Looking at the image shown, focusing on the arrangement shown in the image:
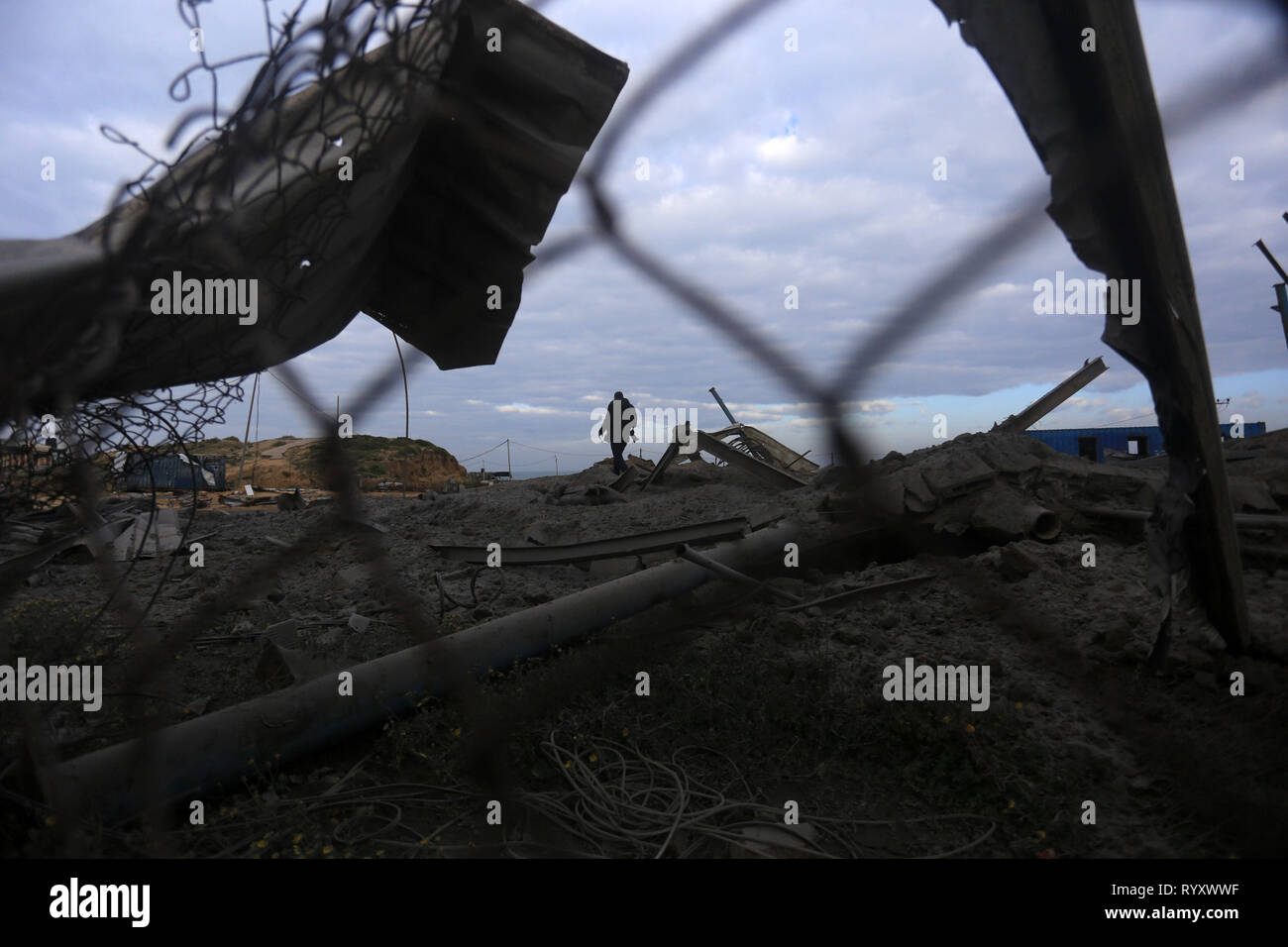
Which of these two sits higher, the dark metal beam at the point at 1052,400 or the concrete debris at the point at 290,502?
the dark metal beam at the point at 1052,400

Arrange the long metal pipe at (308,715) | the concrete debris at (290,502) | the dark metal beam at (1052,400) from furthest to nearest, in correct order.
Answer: the concrete debris at (290,502)
the dark metal beam at (1052,400)
the long metal pipe at (308,715)

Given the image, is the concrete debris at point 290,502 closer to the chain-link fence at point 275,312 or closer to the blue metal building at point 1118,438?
the chain-link fence at point 275,312

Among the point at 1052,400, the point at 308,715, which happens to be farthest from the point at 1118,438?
the point at 308,715

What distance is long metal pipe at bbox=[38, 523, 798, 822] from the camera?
2023 millimetres

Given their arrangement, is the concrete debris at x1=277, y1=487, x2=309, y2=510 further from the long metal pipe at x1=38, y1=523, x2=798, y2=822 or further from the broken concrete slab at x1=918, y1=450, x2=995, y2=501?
the broken concrete slab at x1=918, y1=450, x2=995, y2=501

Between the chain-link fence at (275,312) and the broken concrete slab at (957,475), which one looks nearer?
the chain-link fence at (275,312)

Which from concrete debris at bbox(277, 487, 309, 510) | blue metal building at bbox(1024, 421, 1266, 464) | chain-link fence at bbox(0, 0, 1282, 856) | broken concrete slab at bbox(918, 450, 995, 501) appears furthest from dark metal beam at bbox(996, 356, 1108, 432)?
concrete debris at bbox(277, 487, 309, 510)

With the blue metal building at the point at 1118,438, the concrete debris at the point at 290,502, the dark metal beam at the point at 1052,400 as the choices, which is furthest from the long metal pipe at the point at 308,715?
the blue metal building at the point at 1118,438

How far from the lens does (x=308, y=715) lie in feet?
8.06

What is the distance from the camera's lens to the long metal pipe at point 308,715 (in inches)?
79.7

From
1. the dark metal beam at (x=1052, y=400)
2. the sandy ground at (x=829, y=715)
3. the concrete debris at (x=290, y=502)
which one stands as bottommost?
the sandy ground at (x=829, y=715)

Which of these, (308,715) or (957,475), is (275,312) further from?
(957,475)

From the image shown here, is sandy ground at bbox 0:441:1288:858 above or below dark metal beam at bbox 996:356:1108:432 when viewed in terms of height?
below
